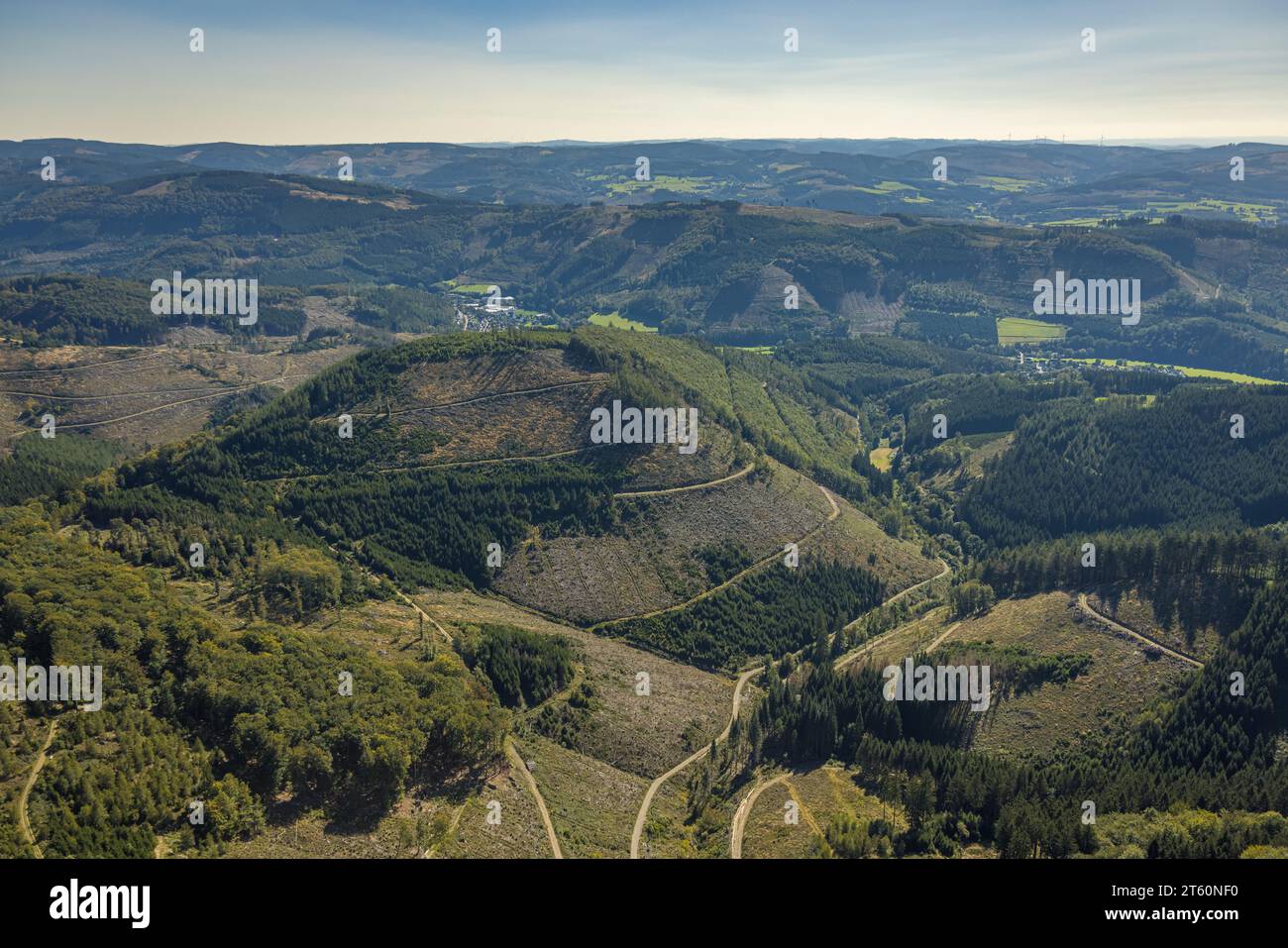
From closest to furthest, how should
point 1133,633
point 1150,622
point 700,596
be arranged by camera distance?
point 1133,633
point 1150,622
point 700,596

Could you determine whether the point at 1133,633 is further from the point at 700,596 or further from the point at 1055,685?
the point at 700,596

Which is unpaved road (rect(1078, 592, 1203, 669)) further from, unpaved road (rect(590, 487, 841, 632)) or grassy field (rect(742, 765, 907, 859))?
unpaved road (rect(590, 487, 841, 632))

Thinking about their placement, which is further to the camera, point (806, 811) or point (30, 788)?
point (806, 811)

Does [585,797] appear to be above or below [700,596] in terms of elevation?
below

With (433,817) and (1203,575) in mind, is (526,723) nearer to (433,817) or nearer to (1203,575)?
(433,817)

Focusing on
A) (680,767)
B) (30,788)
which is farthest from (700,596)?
(30,788)

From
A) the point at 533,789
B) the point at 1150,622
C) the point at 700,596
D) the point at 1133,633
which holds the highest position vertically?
the point at 1150,622

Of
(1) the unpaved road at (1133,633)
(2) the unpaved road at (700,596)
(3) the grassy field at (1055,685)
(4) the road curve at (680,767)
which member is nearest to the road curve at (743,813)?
(4) the road curve at (680,767)

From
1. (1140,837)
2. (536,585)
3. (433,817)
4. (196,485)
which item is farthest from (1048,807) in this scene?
(196,485)

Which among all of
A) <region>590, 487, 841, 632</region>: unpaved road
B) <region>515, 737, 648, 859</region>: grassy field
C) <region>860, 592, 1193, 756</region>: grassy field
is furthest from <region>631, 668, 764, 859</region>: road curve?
<region>860, 592, 1193, 756</region>: grassy field

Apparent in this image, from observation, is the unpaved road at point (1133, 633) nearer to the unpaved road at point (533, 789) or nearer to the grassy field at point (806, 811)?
the grassy field at point (806, 811)

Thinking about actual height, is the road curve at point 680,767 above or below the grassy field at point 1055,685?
below
